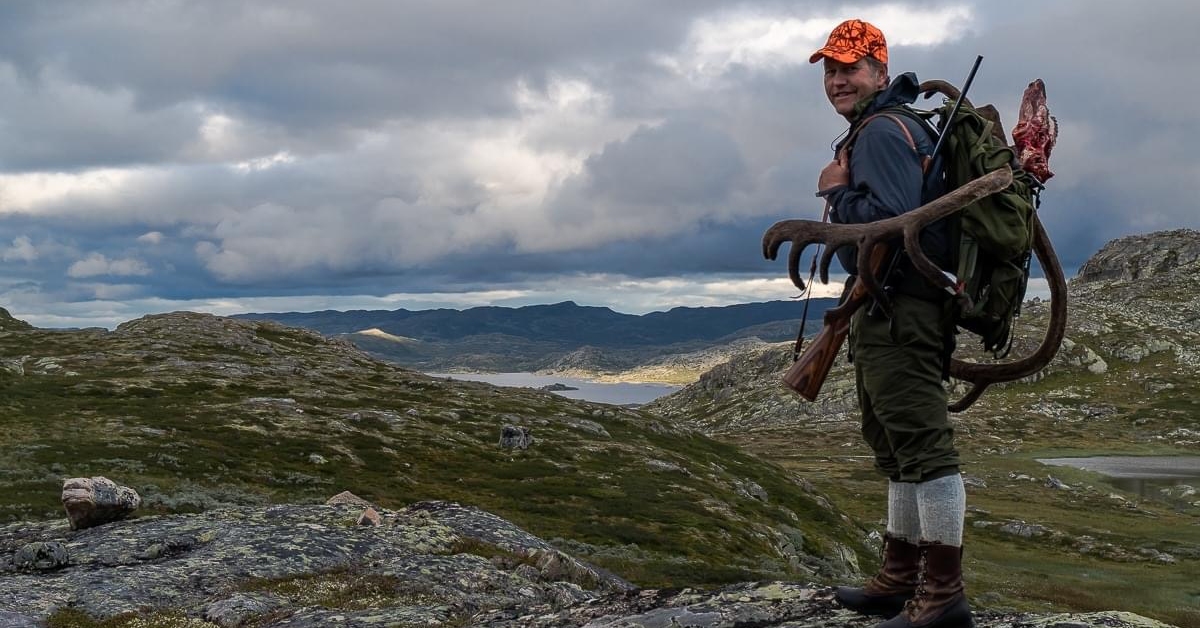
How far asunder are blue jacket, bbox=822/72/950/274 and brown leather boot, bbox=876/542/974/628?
2.61 meters

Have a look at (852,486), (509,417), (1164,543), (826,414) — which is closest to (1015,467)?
(852,486)

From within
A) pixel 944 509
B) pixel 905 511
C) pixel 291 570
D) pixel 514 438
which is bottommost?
pixel 514 438

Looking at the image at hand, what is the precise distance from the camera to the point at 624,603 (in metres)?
9.88

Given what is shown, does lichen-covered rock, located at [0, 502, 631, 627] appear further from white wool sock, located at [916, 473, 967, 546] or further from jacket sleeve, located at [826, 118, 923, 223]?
jacket sleeve, located at [826, 118, 923, 223]

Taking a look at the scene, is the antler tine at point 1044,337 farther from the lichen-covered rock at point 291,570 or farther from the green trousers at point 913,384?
the lichen-covered rock at point 291,570

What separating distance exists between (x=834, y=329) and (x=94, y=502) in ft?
62.1

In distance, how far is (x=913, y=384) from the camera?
23.4 feet

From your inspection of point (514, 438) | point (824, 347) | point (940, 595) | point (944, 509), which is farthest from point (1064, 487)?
point (944, 509)

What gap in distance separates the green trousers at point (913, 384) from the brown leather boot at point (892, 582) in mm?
1083

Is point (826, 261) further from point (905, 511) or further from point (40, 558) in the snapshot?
point (40, 558)

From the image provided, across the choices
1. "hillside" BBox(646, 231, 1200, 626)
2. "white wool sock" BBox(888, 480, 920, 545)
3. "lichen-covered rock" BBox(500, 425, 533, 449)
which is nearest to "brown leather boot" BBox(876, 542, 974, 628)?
"white wool sock" BBox(888, 480, 920, 545)

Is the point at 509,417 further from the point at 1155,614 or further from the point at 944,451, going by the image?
→ the point at 944,451

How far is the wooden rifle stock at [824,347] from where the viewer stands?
7776 millimetres

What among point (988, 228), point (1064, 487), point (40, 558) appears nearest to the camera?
point (988, 228)
